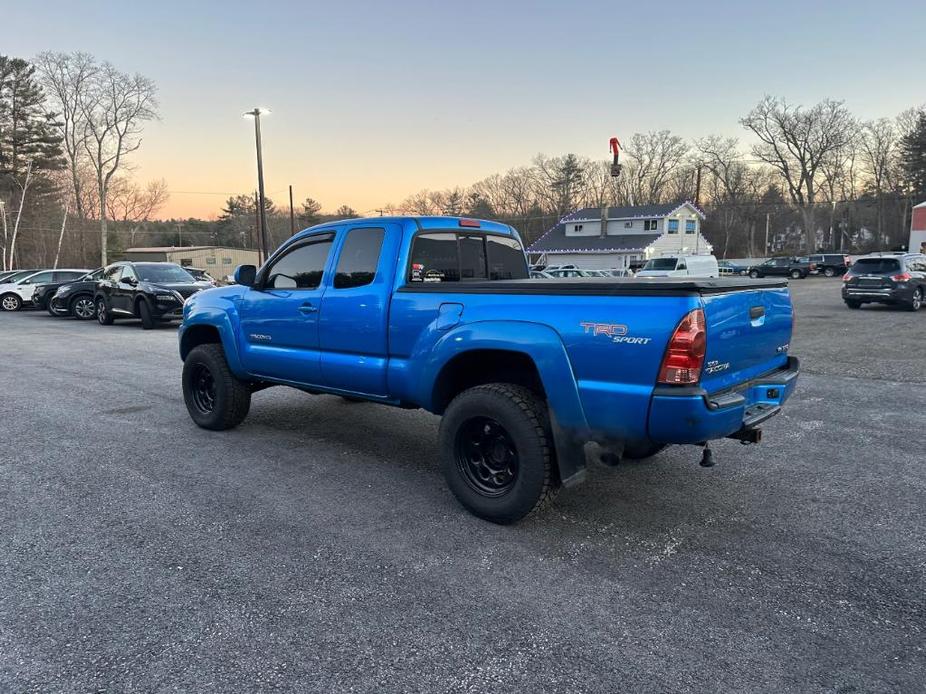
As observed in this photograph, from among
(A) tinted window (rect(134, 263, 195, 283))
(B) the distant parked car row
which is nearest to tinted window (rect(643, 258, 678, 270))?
(B) the distant parked car row

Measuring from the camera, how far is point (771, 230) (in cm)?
9000

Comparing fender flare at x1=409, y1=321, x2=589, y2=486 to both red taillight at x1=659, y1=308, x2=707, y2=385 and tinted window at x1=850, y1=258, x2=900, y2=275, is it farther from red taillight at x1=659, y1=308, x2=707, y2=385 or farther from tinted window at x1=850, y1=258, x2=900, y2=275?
tinted window at x1=850, y1=258, x2=900, y2=275

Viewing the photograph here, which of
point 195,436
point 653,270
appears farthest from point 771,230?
point 195,436

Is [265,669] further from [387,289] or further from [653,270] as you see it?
[653,270]

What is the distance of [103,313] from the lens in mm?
17484

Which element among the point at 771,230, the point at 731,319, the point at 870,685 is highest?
the point at 771,230

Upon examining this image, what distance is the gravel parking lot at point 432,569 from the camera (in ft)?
8.02

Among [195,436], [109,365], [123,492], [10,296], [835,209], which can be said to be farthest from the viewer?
[835,209]

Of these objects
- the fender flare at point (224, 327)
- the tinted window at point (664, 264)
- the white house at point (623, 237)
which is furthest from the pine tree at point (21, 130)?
the fender flare at point (224, 327)

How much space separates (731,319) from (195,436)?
4.90 metres

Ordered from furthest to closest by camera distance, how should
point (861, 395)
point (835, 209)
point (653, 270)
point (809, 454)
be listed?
point (835, 209) < point (653, 270) < point (861, 395) < point (809, 454)

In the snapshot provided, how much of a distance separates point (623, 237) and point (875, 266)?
110ft

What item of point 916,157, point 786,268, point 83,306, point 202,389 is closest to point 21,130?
point 83,306

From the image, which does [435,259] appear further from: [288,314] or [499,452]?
[499,452]
